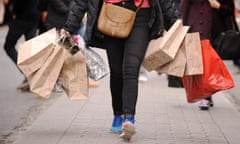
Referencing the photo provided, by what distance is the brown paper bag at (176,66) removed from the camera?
22.6ft

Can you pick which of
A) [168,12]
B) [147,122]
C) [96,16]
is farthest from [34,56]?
[147,122]

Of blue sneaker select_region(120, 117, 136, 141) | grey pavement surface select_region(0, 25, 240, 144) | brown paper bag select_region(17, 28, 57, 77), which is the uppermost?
brown paper bag select_region(17, 28, 57, 77)

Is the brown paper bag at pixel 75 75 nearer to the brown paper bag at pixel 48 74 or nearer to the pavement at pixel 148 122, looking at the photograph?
the brown paper bag at pixel 48 74

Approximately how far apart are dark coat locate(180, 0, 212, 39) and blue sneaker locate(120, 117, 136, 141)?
260 cm

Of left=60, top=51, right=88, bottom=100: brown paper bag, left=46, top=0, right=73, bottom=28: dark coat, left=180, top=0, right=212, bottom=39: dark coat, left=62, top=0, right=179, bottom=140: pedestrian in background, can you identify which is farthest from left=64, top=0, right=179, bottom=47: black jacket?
left=46, top=0, right=73, bottom=28: dark coat

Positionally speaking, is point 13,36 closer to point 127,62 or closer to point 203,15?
point 203,15

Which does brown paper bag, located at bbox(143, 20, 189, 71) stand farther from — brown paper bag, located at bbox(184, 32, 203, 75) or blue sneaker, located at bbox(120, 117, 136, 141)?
blue sneaker, located at bbox(120, 117, 136, 141)

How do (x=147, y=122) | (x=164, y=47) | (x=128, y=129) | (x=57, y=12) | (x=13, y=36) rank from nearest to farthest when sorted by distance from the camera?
(x=128, y=129), (x=164, y=47), (x=147, y=122), (x=57, y=12), (x=13, y=36)

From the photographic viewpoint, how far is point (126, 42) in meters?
6.80

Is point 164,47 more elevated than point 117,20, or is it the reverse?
point 117,20

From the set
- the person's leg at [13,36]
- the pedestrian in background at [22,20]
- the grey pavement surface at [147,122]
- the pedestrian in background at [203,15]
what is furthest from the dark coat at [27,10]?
the pedestrian in background at [203,15]

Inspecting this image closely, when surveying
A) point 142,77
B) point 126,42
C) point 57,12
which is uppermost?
point 126,42

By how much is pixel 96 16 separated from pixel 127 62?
500 mm

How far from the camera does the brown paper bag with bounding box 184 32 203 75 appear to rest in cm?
695
